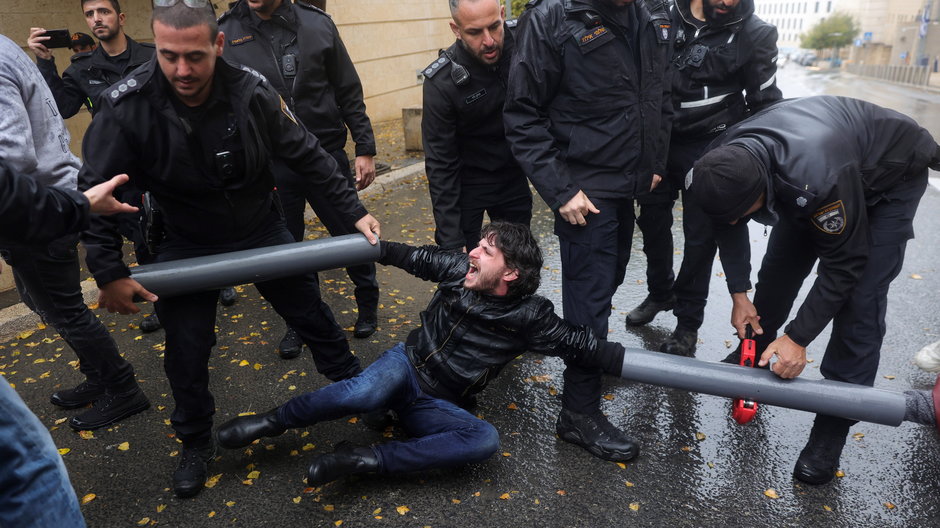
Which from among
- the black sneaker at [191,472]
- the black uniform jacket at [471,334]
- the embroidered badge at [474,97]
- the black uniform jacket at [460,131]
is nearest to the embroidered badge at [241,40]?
the black uniform jacket at [460,131]

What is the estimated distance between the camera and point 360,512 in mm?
2625

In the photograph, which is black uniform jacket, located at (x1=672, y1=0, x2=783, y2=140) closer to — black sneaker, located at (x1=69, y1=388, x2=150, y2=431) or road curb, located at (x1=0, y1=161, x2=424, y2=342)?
black sneaker, located at (x1=69, y1=388, x2=150, y2=431)

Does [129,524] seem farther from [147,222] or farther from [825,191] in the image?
[825,191]

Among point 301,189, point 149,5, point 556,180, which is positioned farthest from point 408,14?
point 556,180

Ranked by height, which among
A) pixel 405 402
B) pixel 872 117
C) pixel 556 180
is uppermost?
pixel 872 117

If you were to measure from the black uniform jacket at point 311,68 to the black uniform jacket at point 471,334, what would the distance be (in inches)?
52.0

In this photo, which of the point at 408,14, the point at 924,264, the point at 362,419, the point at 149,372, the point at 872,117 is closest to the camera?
the point at 872,117

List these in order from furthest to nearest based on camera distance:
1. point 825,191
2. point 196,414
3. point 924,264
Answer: point 924,264 → point 196,414 → point 825,191

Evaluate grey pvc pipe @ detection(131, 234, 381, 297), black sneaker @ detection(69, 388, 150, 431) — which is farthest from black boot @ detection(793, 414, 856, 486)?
black sneaker @ detection(69, 388, 150, 431)

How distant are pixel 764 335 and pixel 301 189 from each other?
2814mm

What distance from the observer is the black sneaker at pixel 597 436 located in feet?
9.64

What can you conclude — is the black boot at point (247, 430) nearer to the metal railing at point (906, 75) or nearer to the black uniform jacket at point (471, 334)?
the black uniform jacket at point (471, 334)

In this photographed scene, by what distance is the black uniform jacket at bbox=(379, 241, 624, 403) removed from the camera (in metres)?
2.83

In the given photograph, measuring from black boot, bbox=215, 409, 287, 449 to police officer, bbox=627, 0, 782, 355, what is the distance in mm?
2237
